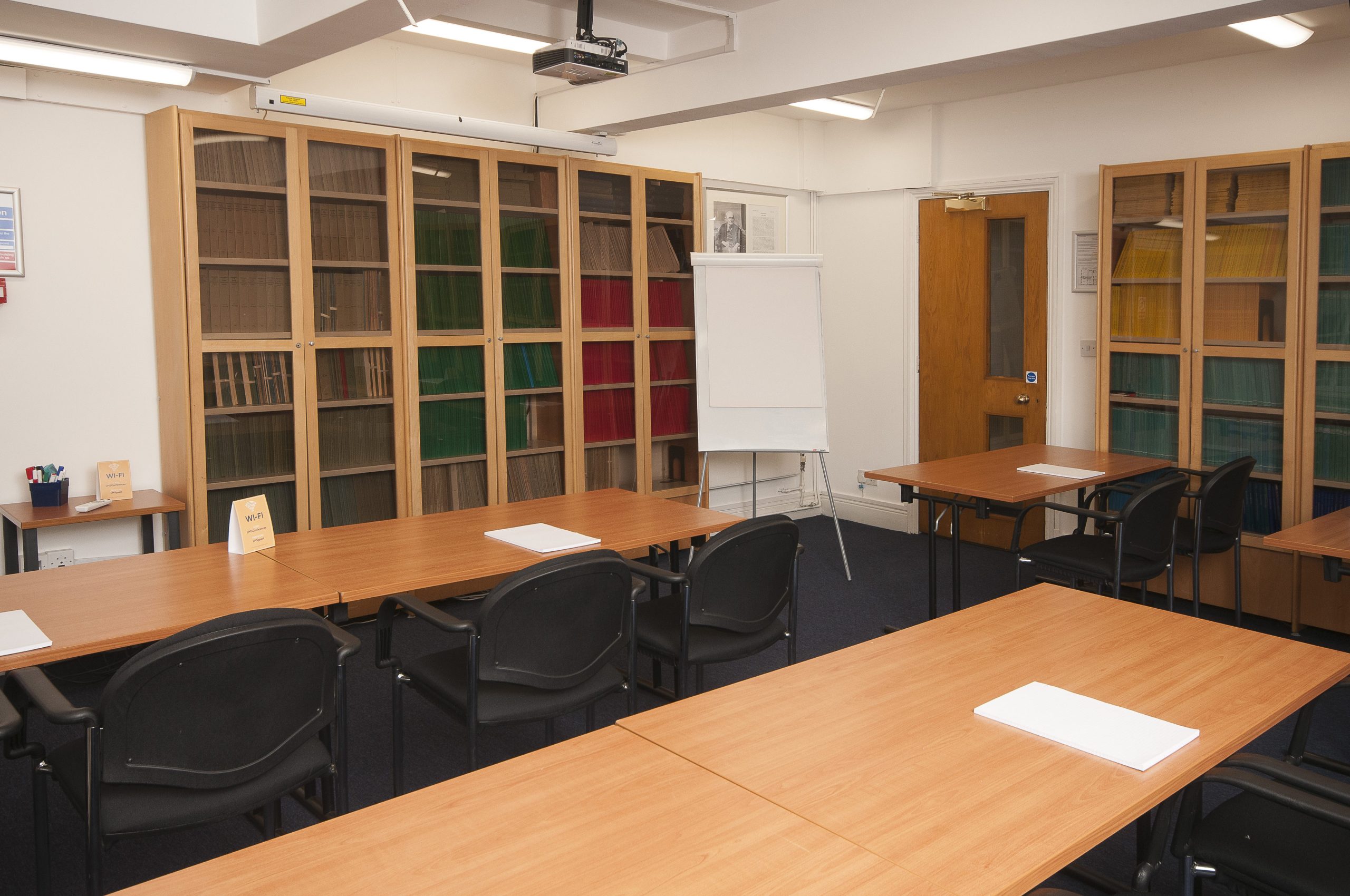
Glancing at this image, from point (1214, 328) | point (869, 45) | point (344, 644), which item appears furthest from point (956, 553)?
point (344, 644)

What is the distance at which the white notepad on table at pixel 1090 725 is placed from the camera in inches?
70.1

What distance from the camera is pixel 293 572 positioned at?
3131mm

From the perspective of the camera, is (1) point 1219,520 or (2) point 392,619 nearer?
(2) point 392,619

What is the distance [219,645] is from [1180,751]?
6.34ft

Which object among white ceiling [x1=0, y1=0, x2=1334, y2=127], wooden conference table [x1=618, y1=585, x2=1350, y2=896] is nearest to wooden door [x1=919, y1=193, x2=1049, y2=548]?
white ceiling [x1=0, y1=0, x2=1334, y2=127]

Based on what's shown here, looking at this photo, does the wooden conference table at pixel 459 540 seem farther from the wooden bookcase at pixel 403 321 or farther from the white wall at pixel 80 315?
the white wall at pixel 80 315

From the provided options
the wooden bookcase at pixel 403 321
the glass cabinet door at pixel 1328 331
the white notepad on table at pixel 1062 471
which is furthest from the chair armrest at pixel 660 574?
the glass cabinet door at pixel 1328 331

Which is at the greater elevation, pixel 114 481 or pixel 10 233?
pixel 10 233

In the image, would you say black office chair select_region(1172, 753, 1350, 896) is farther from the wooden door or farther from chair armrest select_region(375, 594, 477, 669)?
the wooden door

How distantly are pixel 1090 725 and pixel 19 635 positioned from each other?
8.27ft

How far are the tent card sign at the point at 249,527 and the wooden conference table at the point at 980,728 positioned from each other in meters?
1.99


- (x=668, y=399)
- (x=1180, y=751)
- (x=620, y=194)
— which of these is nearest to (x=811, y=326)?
(x=668, y=399)

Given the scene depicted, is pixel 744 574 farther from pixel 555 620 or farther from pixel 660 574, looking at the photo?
pixel 555 620

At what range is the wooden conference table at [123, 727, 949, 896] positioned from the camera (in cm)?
136
